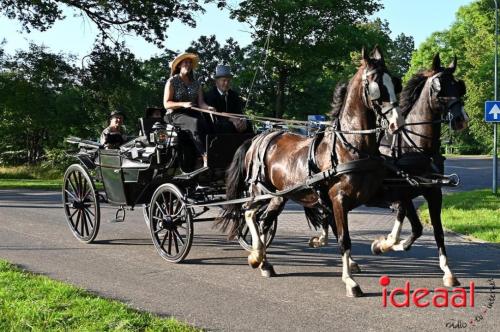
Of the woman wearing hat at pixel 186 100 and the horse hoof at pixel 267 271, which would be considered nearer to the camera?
the horse hoof at pixel 267 271

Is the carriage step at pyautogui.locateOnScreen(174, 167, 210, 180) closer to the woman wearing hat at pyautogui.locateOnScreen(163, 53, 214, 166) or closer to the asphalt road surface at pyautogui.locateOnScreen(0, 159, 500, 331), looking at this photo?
the woman wearing hat at pyautogui.locateOnScreen(163, 53, 214, 166)

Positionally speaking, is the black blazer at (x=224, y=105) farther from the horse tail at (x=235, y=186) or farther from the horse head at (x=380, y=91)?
the horse head at (x=380, y=91)

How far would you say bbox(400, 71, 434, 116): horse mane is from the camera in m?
7.21

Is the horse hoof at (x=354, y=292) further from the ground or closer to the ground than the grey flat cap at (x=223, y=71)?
closer to the ground

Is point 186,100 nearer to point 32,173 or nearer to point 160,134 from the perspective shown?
point 160,134

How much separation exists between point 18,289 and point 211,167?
2861mm

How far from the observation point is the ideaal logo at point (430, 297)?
543 cm

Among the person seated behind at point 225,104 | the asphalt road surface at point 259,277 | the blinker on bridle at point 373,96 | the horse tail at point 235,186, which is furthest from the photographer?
the person seated behind at point 225,104

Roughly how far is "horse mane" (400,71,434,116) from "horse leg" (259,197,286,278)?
1986 mm

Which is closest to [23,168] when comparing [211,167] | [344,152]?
[211,167]

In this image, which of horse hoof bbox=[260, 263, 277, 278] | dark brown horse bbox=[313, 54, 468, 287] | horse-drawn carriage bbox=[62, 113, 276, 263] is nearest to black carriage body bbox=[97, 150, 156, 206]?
horse-drawn carriage bbox=[62, 113, 276, 263]

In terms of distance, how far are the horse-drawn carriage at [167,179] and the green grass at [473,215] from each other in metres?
3.83

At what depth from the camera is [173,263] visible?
24.2 feet

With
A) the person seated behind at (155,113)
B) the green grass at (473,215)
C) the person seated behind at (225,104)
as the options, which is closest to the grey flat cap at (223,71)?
the person seated behind at (225,104)
